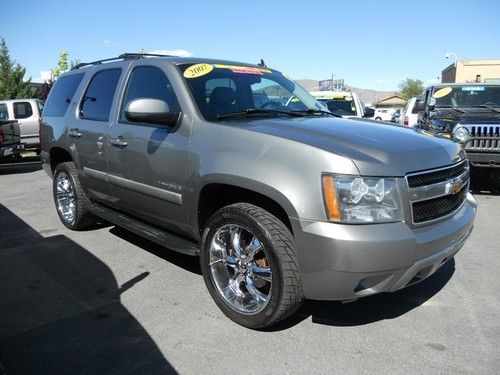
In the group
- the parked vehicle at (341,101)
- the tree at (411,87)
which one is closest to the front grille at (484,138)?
the parked vehicle at (341,101)

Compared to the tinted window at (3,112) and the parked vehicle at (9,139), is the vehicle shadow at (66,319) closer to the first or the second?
the parked vehicle at (9,139)

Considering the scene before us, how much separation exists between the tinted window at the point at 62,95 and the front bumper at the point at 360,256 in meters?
3.80

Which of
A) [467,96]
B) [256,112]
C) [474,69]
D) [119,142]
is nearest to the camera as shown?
[256,112]

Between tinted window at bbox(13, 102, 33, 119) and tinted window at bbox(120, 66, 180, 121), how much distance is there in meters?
12.0

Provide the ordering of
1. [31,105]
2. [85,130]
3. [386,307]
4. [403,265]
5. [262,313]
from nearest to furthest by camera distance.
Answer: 1. [403,265]
2. [262,313]
3. [386,307]
4. [85,130]
5. [31,105]

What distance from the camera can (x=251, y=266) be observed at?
3246 mm

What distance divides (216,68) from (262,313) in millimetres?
2153

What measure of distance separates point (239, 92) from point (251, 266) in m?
1.57

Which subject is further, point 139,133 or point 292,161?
point 139,133

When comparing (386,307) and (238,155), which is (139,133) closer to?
(238,155)

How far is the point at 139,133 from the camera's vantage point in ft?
13.1

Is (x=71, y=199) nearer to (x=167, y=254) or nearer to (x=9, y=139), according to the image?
(x=167, y=254)

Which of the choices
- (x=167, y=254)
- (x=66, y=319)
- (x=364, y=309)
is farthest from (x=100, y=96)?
(x=364, y=309)

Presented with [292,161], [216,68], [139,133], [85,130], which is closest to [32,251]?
[85,130]
